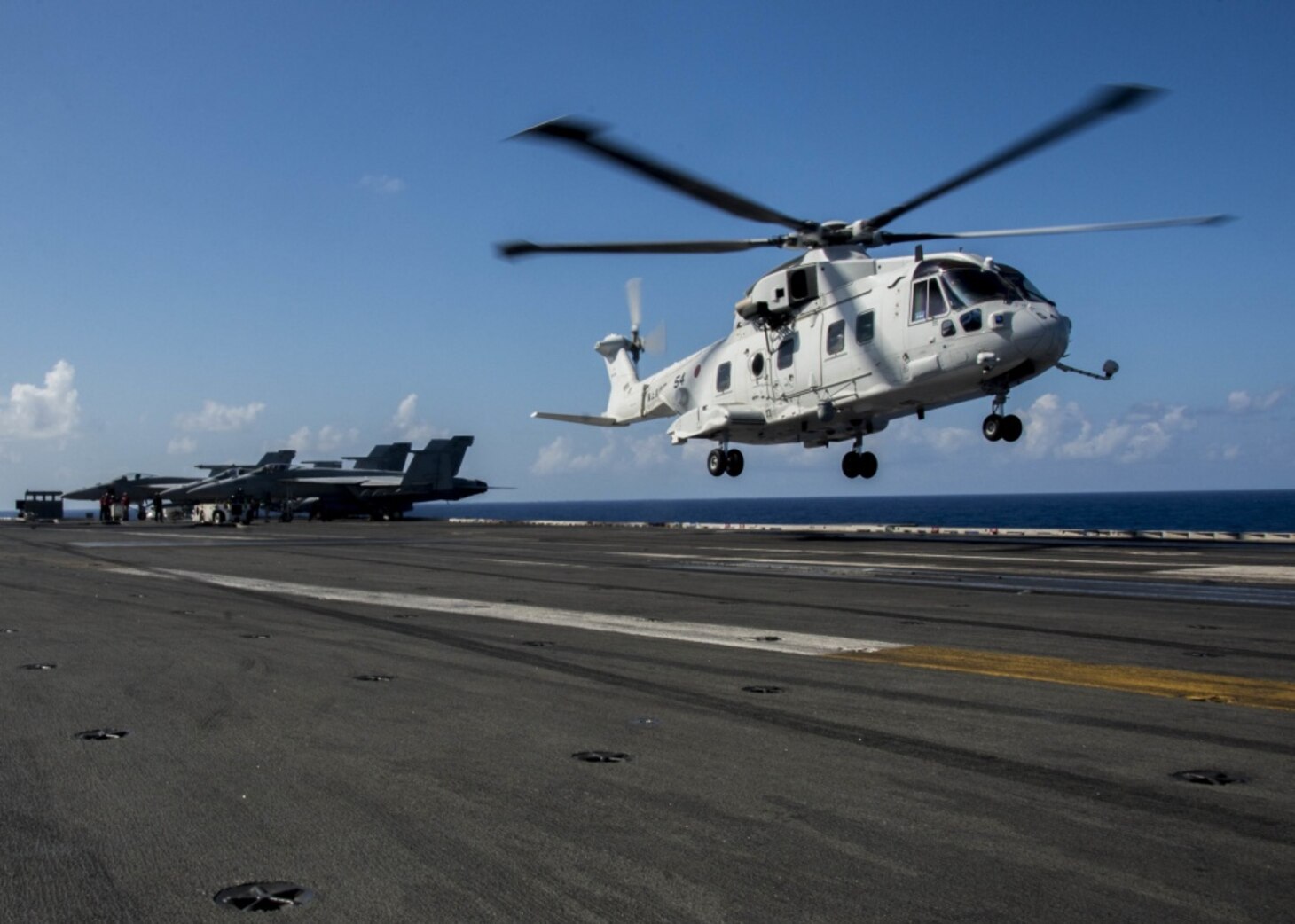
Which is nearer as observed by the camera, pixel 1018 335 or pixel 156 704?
pixel 156 704

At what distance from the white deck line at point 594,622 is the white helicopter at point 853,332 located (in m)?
8.21

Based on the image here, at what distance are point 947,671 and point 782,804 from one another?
152 inches

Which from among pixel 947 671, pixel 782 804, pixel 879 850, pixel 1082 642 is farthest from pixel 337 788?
pixel 1082 642

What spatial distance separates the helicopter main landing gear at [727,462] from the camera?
33.9 meters

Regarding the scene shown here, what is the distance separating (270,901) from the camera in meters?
3.74

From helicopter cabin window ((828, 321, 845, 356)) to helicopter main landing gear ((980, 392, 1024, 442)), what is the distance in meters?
4.21

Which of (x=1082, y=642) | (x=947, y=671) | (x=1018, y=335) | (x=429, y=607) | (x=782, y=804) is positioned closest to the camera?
(x=782, y=804)

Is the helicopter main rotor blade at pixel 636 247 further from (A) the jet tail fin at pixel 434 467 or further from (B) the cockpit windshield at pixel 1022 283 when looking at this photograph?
(A) the jet tail fin at pixel 434 467

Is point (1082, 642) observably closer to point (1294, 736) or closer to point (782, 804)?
point (1294, 736)

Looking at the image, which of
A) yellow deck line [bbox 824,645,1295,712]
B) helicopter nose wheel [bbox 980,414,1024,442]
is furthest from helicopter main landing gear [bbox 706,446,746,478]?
yellow deck line [bbox 824,645,1295,712]

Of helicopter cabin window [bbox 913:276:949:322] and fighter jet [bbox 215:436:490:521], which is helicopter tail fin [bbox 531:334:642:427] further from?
fighter jet [bbox 215:436:490:521]

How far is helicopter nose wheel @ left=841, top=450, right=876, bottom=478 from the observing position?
107 ft

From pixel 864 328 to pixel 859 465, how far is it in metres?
6.31

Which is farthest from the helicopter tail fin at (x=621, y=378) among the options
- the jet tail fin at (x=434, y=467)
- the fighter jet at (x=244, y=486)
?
the fighter jet at (x=244, y=486)
